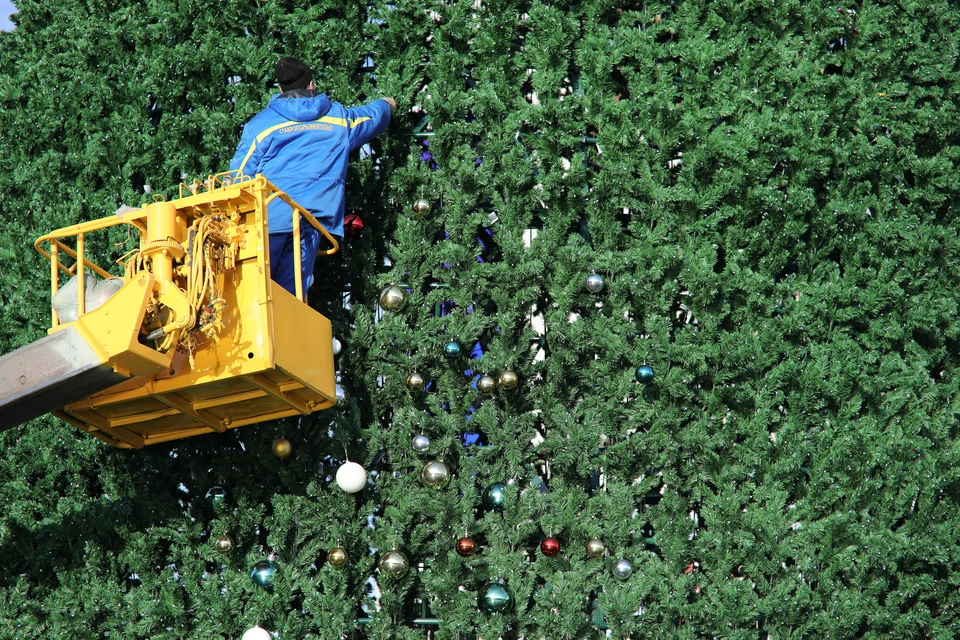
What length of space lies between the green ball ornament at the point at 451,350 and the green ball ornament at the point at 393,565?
3.10ft

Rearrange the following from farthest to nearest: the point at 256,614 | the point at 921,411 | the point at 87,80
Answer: the point at 87,80, the point at 921,411, the point at 256,614

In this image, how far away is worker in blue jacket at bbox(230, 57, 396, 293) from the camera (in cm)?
562

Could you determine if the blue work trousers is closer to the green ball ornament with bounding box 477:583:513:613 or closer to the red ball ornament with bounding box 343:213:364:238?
the red ball ornament with bounding box 343:213:364:238

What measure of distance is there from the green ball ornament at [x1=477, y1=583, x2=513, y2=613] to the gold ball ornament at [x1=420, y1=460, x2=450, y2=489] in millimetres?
519

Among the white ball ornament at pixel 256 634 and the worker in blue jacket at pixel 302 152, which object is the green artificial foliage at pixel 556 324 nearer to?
the white ball ornament at pixel 256 634

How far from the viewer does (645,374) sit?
19.0ft

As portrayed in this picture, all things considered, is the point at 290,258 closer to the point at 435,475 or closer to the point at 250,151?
the point at 250,151

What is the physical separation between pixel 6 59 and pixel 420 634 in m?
3.72

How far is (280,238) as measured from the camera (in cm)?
556

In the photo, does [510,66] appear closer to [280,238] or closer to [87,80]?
[280,238]

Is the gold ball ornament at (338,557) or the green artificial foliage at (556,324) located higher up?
the green artificial foliage at (556,324)

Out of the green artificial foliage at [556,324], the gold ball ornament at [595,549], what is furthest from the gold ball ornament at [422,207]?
the gold ball ornament at [595,549]

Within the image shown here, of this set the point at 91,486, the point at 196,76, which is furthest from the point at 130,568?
the point at 196,76

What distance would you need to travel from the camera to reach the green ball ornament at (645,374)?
578 cm
